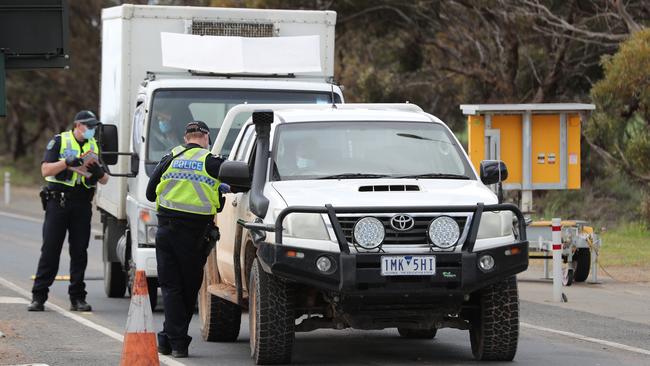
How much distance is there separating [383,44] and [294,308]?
26983 millimetres

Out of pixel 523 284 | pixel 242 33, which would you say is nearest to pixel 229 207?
pixel 242 33

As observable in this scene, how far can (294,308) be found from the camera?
33.3 feet

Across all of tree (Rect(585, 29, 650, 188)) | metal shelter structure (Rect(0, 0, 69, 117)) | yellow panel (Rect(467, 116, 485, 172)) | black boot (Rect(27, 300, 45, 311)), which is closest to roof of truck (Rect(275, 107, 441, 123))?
metal shelter structure (Rect(0, 0, 69, 117))

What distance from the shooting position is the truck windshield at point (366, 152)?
10.8m

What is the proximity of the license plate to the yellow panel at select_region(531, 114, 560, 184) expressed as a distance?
11397mm

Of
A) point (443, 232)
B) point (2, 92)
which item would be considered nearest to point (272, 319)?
point (443, 232)

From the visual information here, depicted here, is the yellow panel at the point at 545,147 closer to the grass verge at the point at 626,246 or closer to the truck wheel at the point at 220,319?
the grass verge at the point at 626,246

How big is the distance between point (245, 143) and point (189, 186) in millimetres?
1266

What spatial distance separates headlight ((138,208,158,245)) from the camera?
1405cm

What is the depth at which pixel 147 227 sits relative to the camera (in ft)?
46.3

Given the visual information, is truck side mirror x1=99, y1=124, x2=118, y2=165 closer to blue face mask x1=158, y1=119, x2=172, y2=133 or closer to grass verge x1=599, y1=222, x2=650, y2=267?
blue face mask x1=158, y1=119, x2=172, y2=133

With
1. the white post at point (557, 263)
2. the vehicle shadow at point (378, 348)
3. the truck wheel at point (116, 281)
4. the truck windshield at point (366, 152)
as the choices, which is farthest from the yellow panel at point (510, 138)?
the truck windshield at point (366, 152)

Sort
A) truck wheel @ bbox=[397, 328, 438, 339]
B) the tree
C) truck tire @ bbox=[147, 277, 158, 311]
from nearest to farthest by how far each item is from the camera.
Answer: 1. truck wheel @ bbox=[397, 328, 438, 339]
2. truck tire @ bbox=[147, 277, 158, 311]
3. the tree

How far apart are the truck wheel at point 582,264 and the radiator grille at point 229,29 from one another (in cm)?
463
